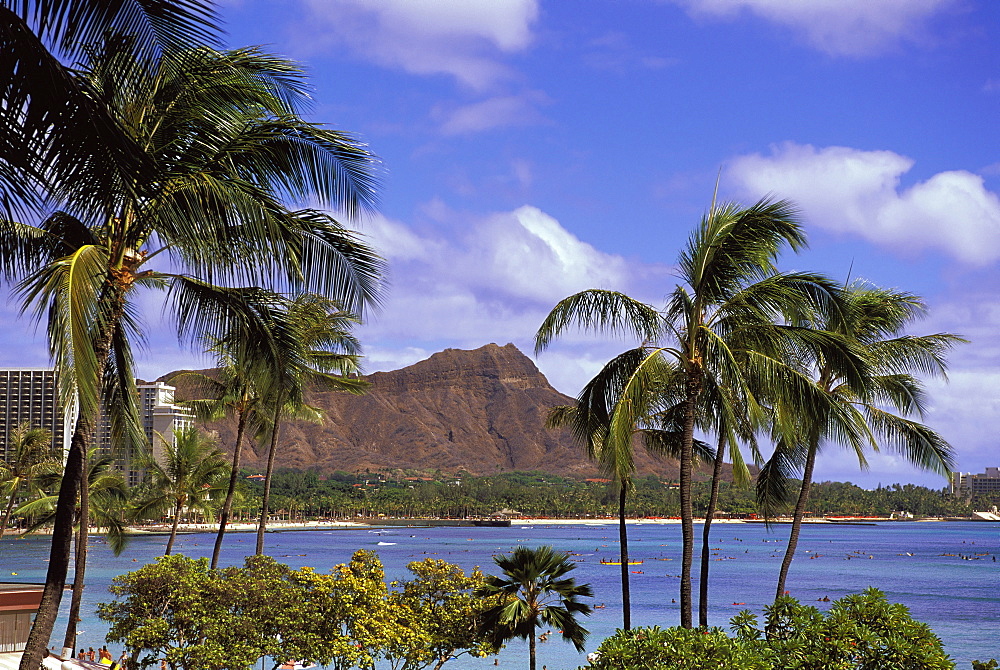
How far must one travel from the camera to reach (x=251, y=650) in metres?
16.1

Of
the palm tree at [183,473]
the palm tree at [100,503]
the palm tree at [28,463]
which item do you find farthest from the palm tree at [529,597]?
the palm tree at [28,463]

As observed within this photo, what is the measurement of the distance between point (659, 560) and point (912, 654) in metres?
111

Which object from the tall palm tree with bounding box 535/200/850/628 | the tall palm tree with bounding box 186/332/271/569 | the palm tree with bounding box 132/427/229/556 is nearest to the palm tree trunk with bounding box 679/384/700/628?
the tall palm tree with bounding box 535/200/850/628

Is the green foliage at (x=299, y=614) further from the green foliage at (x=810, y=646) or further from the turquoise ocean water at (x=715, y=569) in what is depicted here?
the turquoise ocean water at (x=715, y=569)

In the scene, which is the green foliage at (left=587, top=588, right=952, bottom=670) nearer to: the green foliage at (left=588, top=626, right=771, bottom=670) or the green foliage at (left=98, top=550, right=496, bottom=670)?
the green foliage at (left=588, top=626, right=771, bottom=670)

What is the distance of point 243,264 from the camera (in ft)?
28.5

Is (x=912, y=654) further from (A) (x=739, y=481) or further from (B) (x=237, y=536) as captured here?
(B) (x=237, y=536)

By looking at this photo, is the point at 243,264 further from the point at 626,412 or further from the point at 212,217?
the point at 626,412

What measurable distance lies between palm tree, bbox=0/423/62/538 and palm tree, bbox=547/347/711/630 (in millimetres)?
19317

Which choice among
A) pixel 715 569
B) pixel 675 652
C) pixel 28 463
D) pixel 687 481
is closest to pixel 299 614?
pixel 687 481

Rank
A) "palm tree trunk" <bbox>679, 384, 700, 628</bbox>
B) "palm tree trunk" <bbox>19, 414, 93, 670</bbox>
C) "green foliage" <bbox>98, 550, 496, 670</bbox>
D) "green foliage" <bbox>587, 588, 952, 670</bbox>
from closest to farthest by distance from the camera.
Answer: "green foliage" <bbox>587, 588, 952, 670</bbox> < "palm tree trunk" <bbox>19, 414, 93, 670</bbox> < "palm tree trunk" <bbox>679, 384, 700, 628</bbox> < "green foliage" <bbox>98, 550, 496, 670</bbox>

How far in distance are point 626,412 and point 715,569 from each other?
300 feet

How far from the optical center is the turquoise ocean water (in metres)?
50.9

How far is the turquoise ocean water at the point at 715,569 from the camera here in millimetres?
50878
